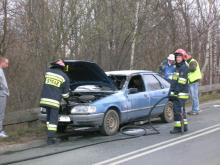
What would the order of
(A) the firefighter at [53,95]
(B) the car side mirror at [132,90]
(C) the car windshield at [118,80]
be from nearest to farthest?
(A) the firefighter at [53,95], (B) the car side mirror at [132,90], (C) the car windshield at [118,80]

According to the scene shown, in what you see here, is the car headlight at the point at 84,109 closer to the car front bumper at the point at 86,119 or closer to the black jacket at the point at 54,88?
the car front bumper at the point at 86,119

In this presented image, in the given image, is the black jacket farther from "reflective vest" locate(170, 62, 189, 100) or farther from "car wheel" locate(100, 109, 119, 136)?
"reflective vest" locate(170, 62, 189, 100)

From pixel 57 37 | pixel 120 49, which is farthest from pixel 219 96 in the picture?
pixel 57 37

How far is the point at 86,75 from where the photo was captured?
12.3 metres

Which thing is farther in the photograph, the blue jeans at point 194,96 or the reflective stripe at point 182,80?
the blue jeans at point 194,96

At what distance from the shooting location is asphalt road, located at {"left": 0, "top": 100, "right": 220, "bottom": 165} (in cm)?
831

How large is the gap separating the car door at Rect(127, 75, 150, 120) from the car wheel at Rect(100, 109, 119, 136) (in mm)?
589

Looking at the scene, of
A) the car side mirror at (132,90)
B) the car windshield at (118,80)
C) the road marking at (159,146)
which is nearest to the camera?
the road marking at (159,146)

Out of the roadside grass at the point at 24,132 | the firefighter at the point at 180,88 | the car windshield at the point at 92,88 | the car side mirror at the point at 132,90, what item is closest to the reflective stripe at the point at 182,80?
the firefighter at the point at 180,88

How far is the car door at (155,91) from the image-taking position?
12.8m

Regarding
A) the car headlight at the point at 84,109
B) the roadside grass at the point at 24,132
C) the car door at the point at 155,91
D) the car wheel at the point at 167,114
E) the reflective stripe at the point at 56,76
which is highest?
the reflective stripe at the point at 56,76

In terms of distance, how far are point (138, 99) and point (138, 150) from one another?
303 centimetres

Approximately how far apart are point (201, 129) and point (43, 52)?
596 cm

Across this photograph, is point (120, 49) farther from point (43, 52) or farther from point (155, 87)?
point (155, 87)
